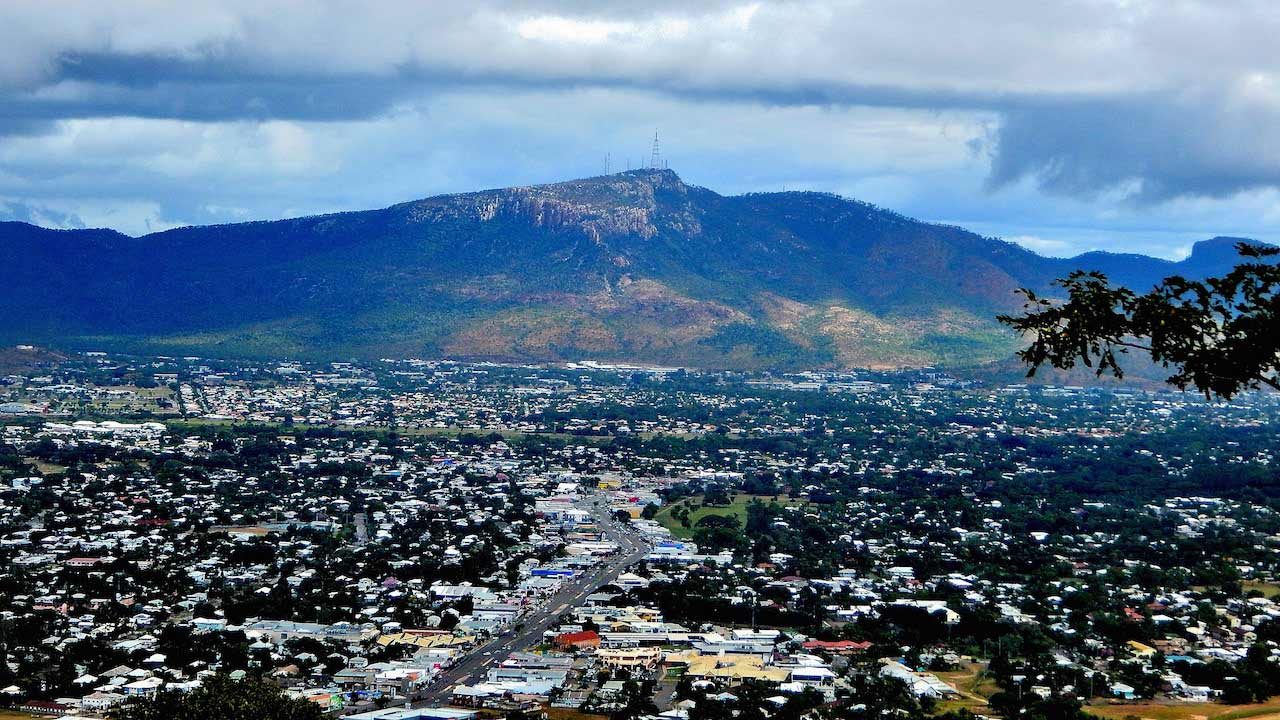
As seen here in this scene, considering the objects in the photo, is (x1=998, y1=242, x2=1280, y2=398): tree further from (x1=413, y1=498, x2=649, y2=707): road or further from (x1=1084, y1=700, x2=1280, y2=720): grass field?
(x1=413, y1=498, x2=649, y2=707): road

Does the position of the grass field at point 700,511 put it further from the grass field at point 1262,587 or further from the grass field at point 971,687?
the grass field at point 971,687

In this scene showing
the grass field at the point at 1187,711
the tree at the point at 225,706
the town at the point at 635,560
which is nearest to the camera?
the tree at the point at 225,706

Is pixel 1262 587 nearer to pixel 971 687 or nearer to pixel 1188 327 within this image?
pixel 971 687

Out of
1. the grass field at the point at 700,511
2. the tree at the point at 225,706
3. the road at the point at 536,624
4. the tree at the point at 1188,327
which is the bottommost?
the road at the point at 536,624

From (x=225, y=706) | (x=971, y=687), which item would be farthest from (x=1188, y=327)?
(x=971, y=687)

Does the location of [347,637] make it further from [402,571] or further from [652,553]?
[652,553]

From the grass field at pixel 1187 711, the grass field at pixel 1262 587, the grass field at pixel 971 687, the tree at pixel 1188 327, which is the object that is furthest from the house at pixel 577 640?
the tree at pixel 1188 327

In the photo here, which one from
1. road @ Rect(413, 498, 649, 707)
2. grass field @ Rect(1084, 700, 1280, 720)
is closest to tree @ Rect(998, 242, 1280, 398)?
grass field @ Rect(1084, 700, 1280, 720)
